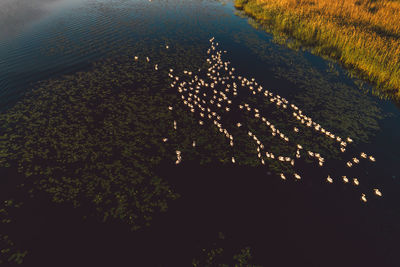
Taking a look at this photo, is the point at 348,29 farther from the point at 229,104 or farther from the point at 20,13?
the point at 20,13

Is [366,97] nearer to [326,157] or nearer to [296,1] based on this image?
[326,157]

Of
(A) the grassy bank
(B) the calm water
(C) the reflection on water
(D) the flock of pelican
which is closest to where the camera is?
(B) the calm water

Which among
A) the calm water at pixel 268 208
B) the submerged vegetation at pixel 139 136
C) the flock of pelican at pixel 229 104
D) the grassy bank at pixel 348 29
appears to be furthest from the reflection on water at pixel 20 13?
the grassy bank at pixel 348 29

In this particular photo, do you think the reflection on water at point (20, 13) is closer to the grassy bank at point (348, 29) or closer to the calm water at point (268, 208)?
the calm water at point (268, 208)

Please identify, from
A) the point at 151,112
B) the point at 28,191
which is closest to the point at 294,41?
the point at 151,112

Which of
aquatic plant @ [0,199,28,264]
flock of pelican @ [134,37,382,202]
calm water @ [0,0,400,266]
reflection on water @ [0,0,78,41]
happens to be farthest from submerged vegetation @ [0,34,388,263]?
reflection on water @ [0,0,78,41]

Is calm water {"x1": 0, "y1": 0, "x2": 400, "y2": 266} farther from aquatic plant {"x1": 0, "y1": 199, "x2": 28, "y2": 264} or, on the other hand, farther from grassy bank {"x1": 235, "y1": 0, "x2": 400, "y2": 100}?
grassy bank {"x1": 235, "y1": 0, "x2": 400, "y2": 100}
